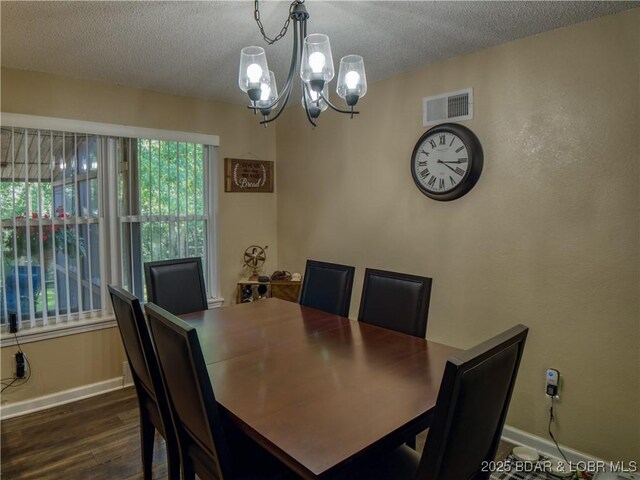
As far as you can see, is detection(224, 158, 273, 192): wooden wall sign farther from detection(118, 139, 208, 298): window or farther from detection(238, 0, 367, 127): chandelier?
detection(238, 0, 367, 127): chandelier

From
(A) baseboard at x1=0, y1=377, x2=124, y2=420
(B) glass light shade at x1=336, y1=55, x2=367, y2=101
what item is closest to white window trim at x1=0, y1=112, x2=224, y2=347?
(A) baseboard at x1=0, y1=377, x2=124, y2=420

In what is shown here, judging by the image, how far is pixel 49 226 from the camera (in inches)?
114

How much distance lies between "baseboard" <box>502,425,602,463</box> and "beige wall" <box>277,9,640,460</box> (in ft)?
0.12

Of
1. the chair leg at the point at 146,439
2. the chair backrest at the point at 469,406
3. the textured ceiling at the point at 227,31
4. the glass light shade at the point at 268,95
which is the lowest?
the chair leg at the point at 146,439

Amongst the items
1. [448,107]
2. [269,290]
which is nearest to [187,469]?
[269,290]

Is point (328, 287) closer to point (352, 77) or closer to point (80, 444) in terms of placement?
point (352, 77)

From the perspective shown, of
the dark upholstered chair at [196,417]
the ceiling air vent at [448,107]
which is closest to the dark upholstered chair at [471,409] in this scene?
the dark upholstered chair at [196,417]

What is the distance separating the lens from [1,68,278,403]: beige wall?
110 inches

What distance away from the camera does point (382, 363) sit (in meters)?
1.69

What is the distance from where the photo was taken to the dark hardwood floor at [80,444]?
2.17 m

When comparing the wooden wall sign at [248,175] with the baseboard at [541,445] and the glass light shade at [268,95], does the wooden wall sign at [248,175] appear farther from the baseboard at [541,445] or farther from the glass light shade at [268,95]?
the baseboard at [541,445]

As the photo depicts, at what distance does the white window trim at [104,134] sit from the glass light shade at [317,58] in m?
2.05

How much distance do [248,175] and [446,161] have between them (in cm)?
193

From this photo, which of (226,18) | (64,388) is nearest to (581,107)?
(226,18)
